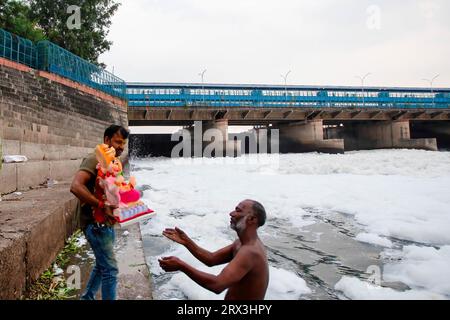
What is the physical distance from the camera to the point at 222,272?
63.1 inches

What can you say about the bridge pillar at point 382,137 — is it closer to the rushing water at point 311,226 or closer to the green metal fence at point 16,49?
the rushing water at point 311,226

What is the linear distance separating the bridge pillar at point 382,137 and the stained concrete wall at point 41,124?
98.9ft

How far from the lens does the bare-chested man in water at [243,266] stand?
5.30 feet

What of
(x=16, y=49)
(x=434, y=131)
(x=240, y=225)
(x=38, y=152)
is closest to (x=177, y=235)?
(x=240, y=225)

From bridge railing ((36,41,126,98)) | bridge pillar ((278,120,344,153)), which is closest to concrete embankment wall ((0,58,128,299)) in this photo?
bridge railing ((36,41,126,98))

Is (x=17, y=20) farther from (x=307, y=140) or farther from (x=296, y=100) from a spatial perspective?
(x=307, y=140)

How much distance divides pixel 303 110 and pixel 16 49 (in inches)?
942

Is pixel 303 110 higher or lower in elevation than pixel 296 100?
lower

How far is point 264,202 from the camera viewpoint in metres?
7.78

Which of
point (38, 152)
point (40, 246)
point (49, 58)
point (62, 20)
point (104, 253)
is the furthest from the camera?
point (62, 20)

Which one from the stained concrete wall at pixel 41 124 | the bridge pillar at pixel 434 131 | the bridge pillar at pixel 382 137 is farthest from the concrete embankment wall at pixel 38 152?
the bridge pillar at pixel 434 131

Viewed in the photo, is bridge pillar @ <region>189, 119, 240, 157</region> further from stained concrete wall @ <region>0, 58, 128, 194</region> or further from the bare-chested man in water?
the bare-chested man in water
